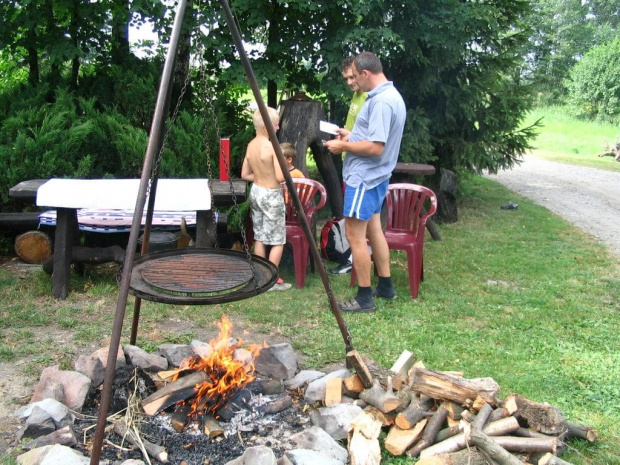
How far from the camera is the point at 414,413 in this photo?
127 inches

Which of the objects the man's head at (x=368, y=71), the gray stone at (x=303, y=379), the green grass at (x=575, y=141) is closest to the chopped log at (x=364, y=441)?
the gray stone at (x=303, y=379)

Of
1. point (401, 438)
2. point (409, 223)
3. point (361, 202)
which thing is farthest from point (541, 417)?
point (409, 223)

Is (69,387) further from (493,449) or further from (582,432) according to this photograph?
(582,432)

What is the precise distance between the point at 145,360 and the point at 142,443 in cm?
79

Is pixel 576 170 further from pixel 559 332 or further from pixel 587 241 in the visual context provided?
pixel 559 332

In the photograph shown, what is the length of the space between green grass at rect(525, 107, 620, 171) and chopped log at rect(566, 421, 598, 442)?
16.1 m

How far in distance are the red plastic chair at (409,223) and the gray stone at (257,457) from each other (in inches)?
122

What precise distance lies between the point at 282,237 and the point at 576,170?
13.9m

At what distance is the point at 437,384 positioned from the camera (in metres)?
3.28

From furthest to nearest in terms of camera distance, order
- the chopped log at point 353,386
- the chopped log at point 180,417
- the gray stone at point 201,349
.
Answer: the gray stone at point 201,349 → the chopped log at point 353,386 → the chopped log at point 180,417

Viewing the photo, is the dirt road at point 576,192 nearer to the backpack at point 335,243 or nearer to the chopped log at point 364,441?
the backpack at point 335,243

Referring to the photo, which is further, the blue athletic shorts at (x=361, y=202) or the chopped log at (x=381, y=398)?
the blue athletic shorts at (x=361, y=202)

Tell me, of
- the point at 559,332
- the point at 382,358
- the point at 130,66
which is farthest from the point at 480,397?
the point at 130,66

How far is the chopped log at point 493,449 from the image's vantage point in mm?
2824
